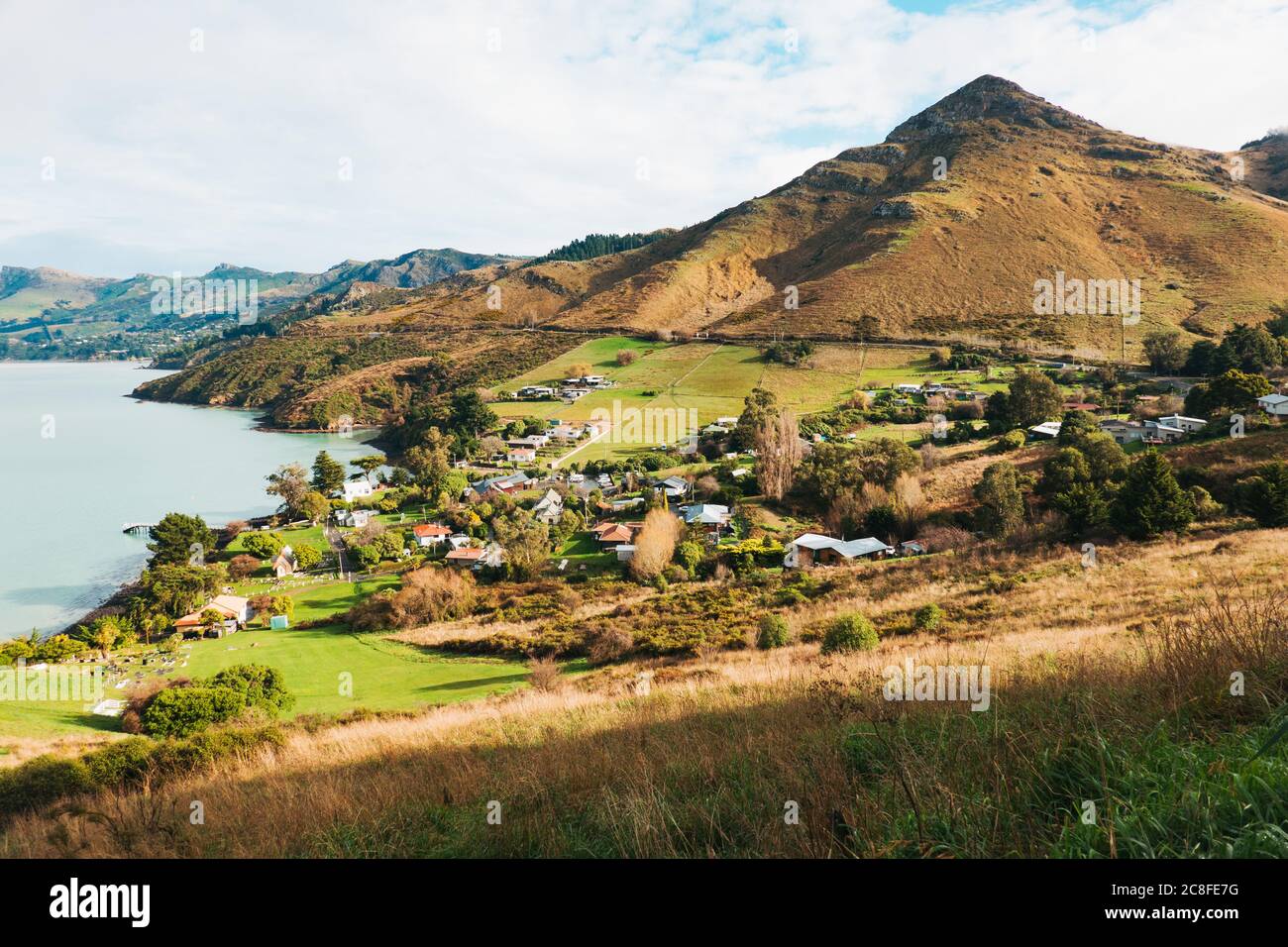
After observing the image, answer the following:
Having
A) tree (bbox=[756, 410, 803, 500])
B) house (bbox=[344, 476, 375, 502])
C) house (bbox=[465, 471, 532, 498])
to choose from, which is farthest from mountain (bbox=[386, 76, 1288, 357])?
house (bbox=[344, 476, 375, 502])

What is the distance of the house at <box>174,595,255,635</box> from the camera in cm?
2733

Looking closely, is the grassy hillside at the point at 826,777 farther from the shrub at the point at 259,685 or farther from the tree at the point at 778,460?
the tree at the point at 778,460

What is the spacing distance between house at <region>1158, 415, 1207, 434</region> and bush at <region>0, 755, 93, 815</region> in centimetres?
4666

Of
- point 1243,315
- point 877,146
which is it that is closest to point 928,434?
point 1243,315

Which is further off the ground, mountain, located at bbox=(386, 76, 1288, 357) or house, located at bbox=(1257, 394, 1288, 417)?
mountain, located at bbox=(386, 76, 1288, 357)

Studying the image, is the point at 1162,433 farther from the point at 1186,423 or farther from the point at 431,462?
the point at 431,462

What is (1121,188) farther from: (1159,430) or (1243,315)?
(1159,430)

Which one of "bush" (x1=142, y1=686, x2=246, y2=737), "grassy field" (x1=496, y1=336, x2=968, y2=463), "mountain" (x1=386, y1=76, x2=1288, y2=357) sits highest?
"mountain" (x1=386, y1=76, x2=1288, y2=357)

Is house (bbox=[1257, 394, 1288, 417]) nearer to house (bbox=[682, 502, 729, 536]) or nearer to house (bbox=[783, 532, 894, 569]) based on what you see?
house (bbox=[783, 532, 894, 569])

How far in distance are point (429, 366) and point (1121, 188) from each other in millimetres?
112880

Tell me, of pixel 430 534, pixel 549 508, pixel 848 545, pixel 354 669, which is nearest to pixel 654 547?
pixel 848 545

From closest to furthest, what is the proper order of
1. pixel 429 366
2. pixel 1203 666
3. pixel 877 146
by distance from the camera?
pixel 1203 666 < pixel 429 366 < pixel 877 146
